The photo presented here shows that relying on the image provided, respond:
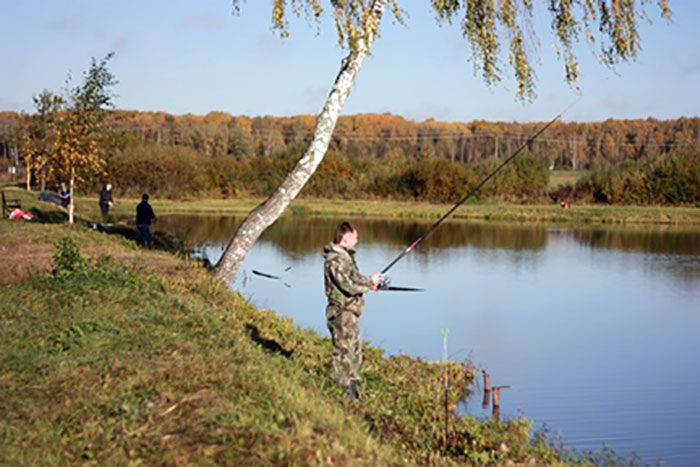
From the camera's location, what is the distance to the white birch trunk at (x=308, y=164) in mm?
13523

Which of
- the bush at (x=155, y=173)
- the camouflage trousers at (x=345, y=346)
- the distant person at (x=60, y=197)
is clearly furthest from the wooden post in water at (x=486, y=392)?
the bush at (x=155, y=173)

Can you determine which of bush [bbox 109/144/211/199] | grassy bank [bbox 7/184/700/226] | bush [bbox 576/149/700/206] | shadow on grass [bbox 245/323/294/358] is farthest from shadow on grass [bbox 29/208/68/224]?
bush [bbox 576/149/700/206]

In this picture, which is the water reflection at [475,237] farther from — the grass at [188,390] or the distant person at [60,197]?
the grass at [188,390]

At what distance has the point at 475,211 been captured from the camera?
46.2m

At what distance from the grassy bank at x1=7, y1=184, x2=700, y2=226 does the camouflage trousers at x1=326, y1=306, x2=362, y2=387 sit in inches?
1295

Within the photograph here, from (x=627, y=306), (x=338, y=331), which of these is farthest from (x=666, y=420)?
(x=627, y=306)

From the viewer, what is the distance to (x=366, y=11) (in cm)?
1291

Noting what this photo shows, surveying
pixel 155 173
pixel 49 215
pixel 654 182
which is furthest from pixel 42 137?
pixel 654 182

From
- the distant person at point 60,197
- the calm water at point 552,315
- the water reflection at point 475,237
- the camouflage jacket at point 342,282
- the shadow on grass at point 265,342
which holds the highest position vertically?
the camouflage jacket at point 342,282

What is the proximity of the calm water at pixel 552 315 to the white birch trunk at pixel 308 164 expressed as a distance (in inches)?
82.9

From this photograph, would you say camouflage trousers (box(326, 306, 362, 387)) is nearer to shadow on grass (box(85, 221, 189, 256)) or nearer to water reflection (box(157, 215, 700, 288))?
shadow on grass (box(85, 221, 189, 256))

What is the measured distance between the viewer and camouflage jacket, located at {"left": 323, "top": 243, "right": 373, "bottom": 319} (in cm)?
848

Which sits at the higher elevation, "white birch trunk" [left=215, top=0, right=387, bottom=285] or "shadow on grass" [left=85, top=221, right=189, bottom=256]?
"white birch trunk" [left=215, top=0, right=387, bottom=285]

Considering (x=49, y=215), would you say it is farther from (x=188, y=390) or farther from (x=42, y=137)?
(x=188, y=390)
